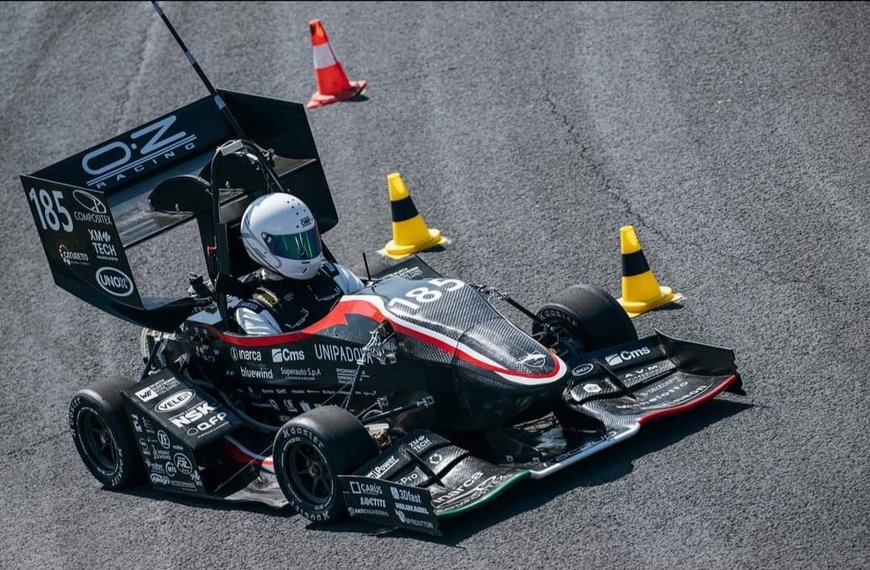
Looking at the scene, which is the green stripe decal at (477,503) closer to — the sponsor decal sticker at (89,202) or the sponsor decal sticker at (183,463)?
the sponsor decal sticker at (183,463)

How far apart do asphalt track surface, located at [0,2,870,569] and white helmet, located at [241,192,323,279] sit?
1675 millimetres

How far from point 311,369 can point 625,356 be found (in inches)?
81.7

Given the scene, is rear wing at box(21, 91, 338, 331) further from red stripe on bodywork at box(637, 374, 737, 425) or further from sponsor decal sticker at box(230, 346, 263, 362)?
red stripe on bodywork at box(637, 374, 737, 425)

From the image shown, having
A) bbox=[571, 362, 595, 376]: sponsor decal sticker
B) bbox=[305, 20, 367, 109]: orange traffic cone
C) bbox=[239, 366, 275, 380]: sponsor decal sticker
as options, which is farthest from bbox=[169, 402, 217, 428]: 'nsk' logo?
bbox=[305, 20, 367, 109]: orange traffic cone

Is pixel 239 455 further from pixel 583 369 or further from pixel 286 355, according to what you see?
pixel 583 369

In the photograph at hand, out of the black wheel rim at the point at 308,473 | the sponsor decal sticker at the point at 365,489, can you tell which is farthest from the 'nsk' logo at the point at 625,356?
the black wheel rim at the point at 308,473

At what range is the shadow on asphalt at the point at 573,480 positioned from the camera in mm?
7500

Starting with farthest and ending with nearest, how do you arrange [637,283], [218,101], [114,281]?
[637,283] < [218,101] < [114,281]

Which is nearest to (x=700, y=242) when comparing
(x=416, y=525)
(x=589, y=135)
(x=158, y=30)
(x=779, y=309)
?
(x=779, y=309)

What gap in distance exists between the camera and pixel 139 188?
9992 mm

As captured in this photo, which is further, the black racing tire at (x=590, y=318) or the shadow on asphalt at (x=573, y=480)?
the black racing tire at (x=590, y=318)

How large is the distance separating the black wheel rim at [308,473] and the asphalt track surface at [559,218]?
207 millimetres

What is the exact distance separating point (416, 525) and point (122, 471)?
2.67 metres

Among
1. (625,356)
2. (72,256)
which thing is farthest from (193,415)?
(625,356)
